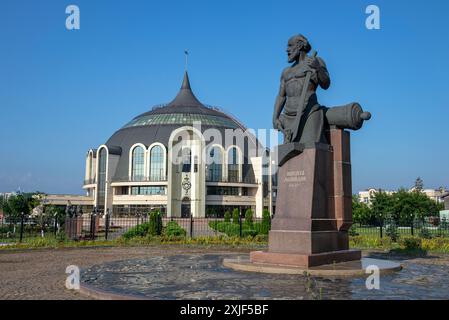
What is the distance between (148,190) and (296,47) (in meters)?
65.0

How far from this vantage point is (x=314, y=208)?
1029cm

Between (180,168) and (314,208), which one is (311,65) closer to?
(314,208)

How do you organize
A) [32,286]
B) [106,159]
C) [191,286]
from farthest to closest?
[106,159] → [32,286] → [191,286]

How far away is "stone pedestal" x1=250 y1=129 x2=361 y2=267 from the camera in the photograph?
1011 centimetres

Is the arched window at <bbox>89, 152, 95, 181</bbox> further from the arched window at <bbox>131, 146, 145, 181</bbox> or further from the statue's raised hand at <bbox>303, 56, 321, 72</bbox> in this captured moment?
the statue's raised hand at <bbox>303, 56, 321, 72</bbox>

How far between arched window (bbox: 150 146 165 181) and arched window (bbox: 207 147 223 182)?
7.82m

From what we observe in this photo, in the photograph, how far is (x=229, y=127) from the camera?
85.7 m

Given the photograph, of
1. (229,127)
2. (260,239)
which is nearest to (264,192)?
(229,127)

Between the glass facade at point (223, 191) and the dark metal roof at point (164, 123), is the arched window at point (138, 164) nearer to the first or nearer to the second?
the dark metal roof at point (164, 123)

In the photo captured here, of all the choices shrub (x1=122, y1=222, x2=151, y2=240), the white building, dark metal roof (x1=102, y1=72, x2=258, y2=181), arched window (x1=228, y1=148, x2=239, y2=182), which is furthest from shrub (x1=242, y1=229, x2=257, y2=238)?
dark metal roof (x1=102, y1=72, x2=258, y2=181)

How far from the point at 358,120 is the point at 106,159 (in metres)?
72.4

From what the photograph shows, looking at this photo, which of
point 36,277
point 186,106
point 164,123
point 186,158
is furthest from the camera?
point 186,106

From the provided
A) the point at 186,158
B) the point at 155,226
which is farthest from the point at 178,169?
the point at 155,226
